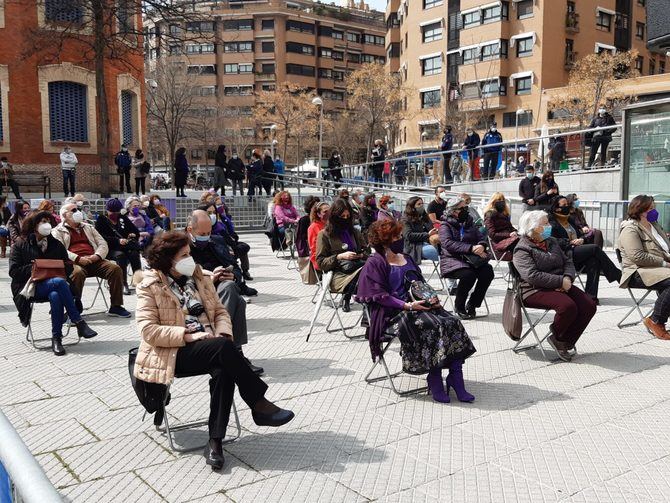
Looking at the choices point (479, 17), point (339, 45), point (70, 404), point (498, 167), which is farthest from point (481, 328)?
point (339, 45)

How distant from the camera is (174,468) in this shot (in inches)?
167

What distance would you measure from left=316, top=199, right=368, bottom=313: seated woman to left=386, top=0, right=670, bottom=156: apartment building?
46.0 m

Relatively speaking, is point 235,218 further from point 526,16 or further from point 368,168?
point 526,16

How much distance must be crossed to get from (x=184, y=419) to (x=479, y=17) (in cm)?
5581

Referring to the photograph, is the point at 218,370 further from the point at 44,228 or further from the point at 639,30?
the point at 639,30

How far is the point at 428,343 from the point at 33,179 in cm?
2279

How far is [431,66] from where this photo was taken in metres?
60.3

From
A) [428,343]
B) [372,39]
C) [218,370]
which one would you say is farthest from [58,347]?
[372,39]

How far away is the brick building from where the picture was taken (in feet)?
82.9

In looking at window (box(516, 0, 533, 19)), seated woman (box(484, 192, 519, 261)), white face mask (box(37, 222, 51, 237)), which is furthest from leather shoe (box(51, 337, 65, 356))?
window (box(516, 0, 533, 19))

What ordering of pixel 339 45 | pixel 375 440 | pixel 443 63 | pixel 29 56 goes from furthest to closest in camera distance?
pixel 339 45, pixel 443 63, pixel 29 56, pixel 375 440

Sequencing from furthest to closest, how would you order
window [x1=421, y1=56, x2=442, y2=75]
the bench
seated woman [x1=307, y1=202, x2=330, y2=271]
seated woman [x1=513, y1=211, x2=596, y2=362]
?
window [x1=421, y1=56, x2=442, y2=75], the bench, seated woman [x1=307, y1=202, x2=330, y2=271], seated woman [x1=513, y1=211, x2=596, y2=362]

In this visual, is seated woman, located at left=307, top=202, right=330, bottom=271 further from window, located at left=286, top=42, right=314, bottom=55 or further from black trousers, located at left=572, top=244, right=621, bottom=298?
window, located at left=286, top=42, right=314, bottom=55

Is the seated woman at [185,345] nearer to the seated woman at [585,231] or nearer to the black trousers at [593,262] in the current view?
the black trousers at [593,262]
